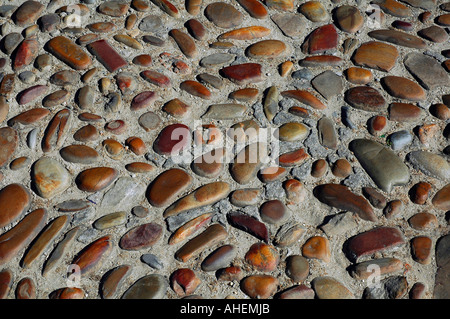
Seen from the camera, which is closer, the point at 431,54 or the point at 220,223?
the point at 220,223

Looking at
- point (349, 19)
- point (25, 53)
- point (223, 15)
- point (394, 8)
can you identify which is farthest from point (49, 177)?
point (394, 8)

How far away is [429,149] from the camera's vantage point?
1729mm

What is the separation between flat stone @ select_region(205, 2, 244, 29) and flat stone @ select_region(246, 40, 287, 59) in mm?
171

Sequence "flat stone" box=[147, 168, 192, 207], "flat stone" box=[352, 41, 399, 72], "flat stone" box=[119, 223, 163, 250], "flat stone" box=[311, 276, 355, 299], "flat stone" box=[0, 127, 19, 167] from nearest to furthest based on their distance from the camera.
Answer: "flat stone" box=[311, 276, 355, 299] < "flat stone" box=[119, 223, 163, 250] < "flat stone" box=[147, 168, 192, 207] < "flat stone" box=[0, 127, 19, 167] < "flat stone" box=[352, 41, 399, 72]

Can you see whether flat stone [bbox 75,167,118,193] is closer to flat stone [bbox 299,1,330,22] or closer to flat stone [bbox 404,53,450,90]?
flat stone [bbox 299,1,330,22]

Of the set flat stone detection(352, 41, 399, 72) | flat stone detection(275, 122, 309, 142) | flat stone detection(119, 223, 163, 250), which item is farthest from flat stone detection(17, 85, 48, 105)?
flat stone detection(352, 41, 399, 72)

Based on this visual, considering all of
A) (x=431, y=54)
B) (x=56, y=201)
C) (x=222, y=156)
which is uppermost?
(x=431, y=54)

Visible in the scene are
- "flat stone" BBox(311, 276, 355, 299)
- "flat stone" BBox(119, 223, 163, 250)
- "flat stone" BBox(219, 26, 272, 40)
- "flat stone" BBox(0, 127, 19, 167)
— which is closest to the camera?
"flat stone" BBox(311, 276, 355, 299)

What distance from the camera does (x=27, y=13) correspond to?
2.20 metres

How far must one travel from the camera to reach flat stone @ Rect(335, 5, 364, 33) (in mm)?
2104

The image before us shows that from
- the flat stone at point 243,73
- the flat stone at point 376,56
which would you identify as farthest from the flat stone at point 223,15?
the flat stone at point 376,56

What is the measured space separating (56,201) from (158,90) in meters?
0.59

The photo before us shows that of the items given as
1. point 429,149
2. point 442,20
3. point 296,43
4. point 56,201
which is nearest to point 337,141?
point 429,149

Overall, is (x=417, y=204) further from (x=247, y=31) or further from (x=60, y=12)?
(x=60, y=12)
